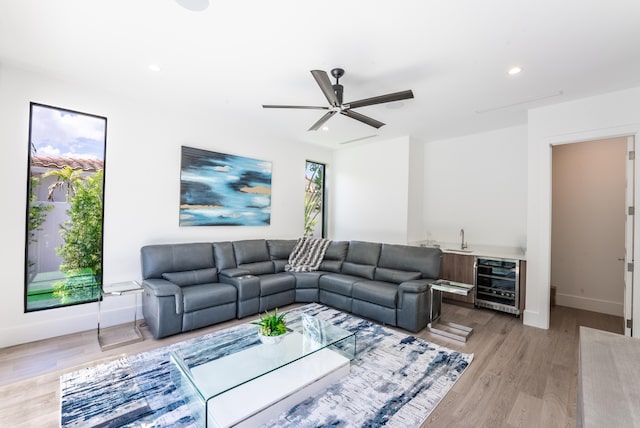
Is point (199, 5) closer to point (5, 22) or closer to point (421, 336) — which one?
point (5, 22)

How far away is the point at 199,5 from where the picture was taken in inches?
80.5

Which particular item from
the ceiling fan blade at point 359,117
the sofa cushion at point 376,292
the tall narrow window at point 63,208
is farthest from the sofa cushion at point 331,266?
the tall narrow window at point 63,208

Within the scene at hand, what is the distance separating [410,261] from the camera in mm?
4223

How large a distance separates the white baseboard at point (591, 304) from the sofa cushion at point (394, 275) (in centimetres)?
253

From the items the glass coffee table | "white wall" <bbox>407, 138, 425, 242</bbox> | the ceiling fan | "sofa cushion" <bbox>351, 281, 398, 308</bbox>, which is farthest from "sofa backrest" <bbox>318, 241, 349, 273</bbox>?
the ceiling fan

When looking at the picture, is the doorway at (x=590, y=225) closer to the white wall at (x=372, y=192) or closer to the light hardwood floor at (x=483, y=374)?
the light hardwood floor at (x=483, y=374)

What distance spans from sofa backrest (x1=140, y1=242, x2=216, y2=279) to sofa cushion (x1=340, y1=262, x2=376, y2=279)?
6.78 ft

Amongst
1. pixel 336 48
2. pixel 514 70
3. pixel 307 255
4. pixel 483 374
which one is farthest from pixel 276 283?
pixel 514 70

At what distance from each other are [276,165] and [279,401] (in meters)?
4.15

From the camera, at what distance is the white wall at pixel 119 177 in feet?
9.92

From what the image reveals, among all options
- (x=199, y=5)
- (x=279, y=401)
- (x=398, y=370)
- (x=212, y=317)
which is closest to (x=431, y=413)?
(x=398, y=370)

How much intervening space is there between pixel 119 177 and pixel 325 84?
2943 mm

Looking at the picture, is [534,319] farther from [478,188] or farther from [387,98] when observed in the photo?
[387,98]

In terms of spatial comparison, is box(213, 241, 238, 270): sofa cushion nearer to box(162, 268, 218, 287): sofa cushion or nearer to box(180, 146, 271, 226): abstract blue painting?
box(162, 268, 218, 287): sofa cushion
